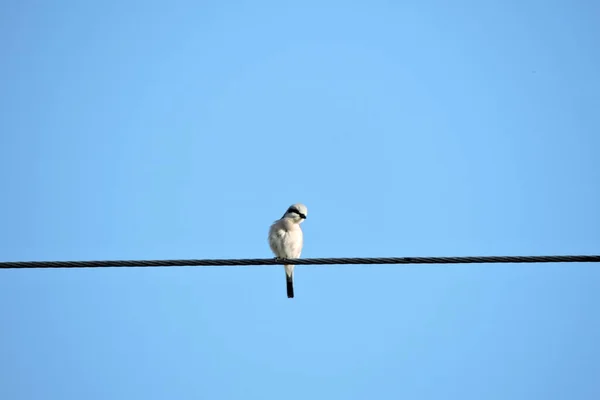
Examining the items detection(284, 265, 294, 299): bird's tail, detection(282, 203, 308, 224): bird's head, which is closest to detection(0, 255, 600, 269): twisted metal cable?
detection(282, 203, 308, 224): bird's head

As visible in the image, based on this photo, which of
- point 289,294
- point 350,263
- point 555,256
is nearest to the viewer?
point 555,256

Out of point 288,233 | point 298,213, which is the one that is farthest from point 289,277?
point 298,213

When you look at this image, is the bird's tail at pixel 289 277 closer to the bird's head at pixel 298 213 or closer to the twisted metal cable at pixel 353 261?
the bird's head at pixel 298 213

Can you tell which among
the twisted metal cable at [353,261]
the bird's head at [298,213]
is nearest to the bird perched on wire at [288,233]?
the bird's head at [298,213]

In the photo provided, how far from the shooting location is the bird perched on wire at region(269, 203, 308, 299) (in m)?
11.5

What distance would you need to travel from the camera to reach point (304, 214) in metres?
11.5

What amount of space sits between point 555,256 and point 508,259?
1.25ft

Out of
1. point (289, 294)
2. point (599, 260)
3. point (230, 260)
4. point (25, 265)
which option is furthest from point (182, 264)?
point (289, 294)

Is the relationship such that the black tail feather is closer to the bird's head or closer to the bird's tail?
the bird's tail

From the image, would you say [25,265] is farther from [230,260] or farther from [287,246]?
[287,246]

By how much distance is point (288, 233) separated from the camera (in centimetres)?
1154

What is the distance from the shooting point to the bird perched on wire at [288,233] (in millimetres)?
11523

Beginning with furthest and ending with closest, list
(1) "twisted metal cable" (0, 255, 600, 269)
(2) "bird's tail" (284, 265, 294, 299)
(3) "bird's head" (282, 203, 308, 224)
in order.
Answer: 1. (2) "bird's tail" (284, 265, 294, 299)
2. (3) "bird's head" (282, 203, 308, 224)
3. (1) "twisted metal cable" (0, 255, 600, 269)

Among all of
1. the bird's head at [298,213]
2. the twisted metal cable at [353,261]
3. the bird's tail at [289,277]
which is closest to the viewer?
the twisted metal cable at [353,261]
